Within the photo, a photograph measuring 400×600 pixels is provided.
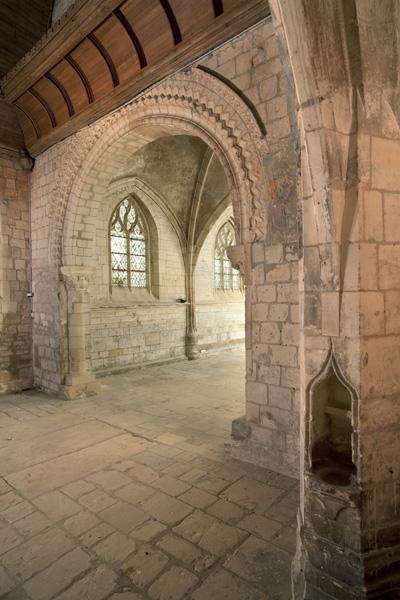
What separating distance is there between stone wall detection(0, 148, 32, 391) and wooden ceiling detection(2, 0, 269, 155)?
90 cm

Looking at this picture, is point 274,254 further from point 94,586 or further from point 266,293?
point 94,586

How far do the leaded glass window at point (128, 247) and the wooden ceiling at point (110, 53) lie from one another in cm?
258

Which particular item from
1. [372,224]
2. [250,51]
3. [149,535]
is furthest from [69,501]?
[250,51]

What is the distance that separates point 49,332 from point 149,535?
4.48 m

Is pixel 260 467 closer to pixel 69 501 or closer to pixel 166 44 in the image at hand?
pixel 69 501

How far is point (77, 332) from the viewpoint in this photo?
19.6 feet

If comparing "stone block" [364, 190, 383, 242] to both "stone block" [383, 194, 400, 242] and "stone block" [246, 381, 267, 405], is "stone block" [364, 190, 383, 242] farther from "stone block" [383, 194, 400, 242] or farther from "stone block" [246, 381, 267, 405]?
"stone block" [246, 381, 267, 405]

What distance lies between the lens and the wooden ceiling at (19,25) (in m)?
5.73

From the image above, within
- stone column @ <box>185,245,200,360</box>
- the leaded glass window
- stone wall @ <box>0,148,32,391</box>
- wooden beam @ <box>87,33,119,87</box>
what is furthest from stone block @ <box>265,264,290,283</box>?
stone column @ <box>185,245,200,360</box>

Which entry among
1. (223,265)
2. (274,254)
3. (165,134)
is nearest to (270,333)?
(274,254)

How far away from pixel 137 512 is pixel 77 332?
12.4ft

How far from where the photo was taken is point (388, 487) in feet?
5.92

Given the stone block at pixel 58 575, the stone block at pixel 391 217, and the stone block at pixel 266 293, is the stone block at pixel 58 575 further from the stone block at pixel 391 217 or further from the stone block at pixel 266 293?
the stone block at pixel 391 217

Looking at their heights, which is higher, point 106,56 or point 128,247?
point 106,56
